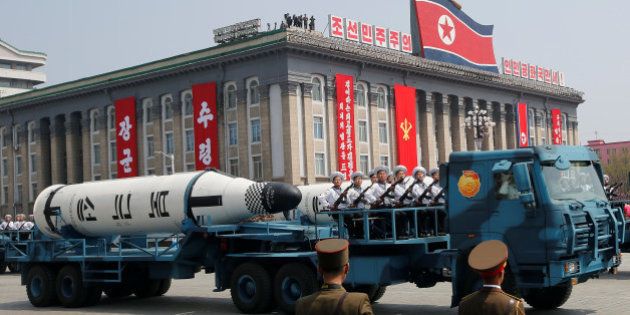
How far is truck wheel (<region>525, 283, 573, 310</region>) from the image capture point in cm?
1588

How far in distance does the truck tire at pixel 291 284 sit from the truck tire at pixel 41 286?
22.8 feet

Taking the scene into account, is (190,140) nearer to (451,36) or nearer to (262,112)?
(262,112)

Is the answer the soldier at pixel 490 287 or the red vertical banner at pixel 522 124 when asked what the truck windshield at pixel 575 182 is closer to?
the soldier at pixel 490 287

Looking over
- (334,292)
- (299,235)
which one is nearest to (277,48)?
(299,235)

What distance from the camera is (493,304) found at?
554cm

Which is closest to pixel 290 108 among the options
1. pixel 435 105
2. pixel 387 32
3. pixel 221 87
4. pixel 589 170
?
pixel 221 87

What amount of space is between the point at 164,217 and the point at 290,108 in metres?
37.5

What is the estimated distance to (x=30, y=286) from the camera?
20938mm

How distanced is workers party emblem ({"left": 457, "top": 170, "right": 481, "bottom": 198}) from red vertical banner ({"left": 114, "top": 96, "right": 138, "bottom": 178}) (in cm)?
5470

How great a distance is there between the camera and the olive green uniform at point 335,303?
17.9 ft

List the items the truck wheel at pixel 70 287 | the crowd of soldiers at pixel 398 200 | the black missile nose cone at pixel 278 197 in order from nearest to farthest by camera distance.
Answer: the crowd of soldiers at pixel 398 200 < the black missile nose cone at pixel 278 197 < the truck wheel at pixel 70 287

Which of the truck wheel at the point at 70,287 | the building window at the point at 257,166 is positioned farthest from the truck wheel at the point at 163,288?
the building window at the point at 257,166

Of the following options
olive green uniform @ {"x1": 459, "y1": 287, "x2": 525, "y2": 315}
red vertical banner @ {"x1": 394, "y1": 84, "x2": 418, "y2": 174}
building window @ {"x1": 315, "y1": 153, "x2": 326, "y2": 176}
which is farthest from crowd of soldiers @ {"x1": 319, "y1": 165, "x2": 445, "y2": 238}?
red vertical banner @ {"x1": 394, "y1": 84, "x2": 418, "y2": 174}

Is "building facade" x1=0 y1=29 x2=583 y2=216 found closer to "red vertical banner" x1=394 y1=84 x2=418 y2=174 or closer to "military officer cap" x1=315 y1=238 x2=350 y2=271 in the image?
"red vertical banner" x1=394 y1=84 x2=418 y2=174
